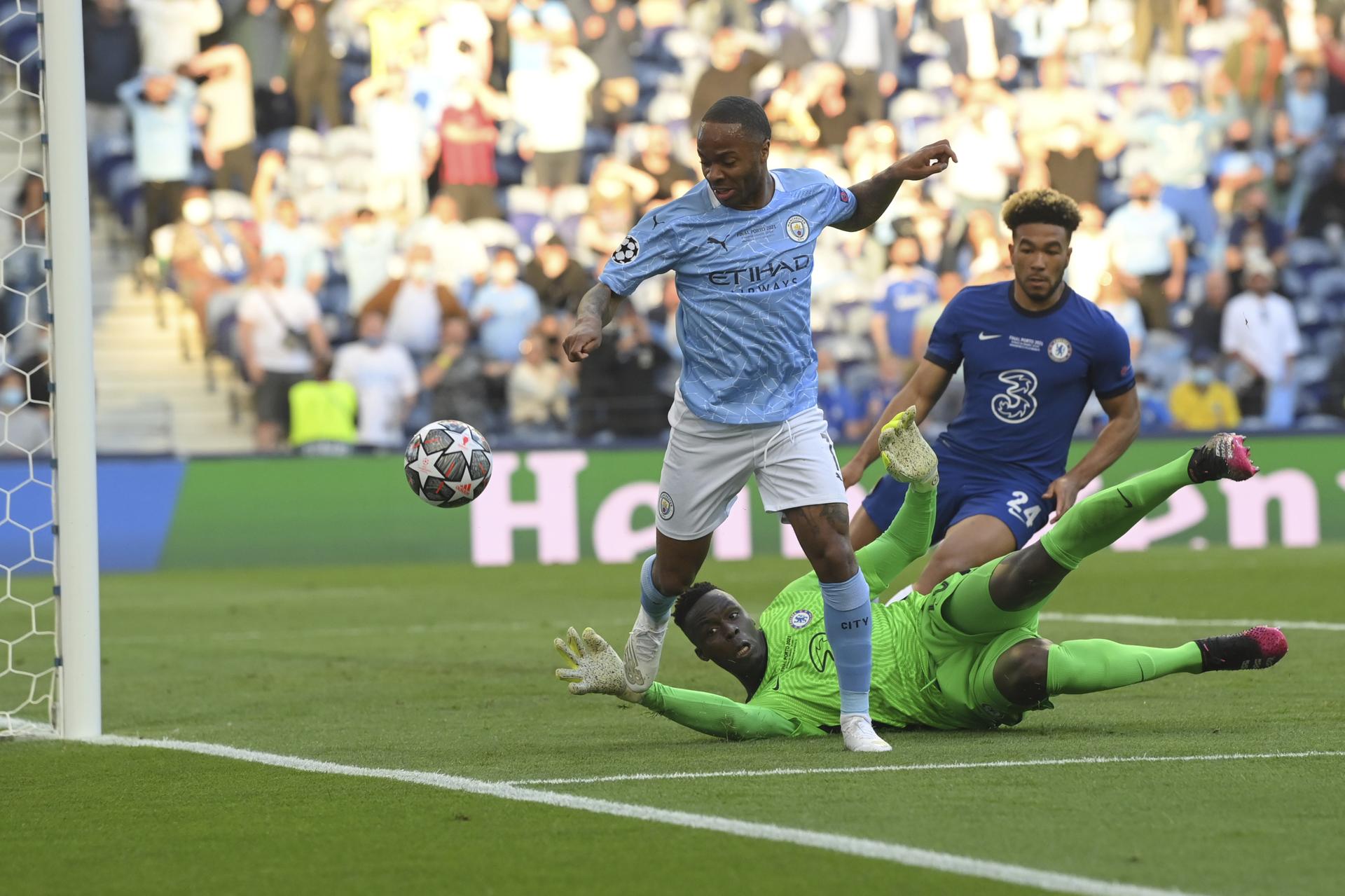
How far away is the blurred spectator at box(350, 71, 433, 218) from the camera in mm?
19438

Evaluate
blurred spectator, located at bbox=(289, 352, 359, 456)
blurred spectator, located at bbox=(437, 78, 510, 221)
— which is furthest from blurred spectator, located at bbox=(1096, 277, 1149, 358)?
blurred spectator, located at bbox=(289, 352, 359, 456)

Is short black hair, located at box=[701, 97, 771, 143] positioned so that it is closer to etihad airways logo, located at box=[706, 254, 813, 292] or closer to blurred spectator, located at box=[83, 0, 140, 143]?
etihad airways logo, located at box=[706, 254, 813, 292]

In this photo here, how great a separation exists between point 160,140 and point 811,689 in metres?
14.1

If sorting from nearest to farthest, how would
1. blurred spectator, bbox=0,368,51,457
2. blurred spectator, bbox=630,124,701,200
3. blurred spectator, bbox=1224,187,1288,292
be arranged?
blurred spectator, bbox=0,368,51,457
blurred spectator, bbox=630,124,701,200
blurred spectator, bbox=1224,187,1288,292

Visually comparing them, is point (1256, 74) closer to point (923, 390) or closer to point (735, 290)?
point (923, 390)

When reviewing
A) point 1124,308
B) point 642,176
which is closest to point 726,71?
point 642,176

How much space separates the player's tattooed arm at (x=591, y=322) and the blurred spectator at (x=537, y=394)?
11.3m

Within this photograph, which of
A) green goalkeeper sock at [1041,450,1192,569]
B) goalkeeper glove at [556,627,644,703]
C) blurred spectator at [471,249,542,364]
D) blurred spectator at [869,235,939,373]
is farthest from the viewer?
blurred spectator at [869,235,939,373]

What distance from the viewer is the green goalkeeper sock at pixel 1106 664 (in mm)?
6402

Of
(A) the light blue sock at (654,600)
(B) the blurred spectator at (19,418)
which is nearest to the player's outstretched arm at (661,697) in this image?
(A) the light blue sock at (654,600)

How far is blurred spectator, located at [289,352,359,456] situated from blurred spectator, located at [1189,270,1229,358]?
839cm

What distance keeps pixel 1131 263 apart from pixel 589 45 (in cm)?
622

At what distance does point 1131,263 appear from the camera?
20312 millimetres

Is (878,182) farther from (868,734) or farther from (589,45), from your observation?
(589,45)
